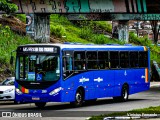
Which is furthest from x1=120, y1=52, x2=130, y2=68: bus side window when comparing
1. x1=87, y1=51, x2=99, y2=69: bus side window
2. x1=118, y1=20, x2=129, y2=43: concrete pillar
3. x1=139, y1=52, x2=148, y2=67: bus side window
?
x1=118, y1=20, x2=129, y2=43: concrete pillar

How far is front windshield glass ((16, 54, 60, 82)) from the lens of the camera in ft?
87.0

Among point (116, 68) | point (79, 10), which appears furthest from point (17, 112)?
point (79, 10)

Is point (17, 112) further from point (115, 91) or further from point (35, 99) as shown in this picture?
point (115, 91)

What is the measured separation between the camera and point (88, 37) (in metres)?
60.0

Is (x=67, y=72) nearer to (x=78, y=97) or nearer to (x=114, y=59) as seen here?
(x=78, y=97)

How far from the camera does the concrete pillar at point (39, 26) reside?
A: 46.4m

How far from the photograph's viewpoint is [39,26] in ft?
154

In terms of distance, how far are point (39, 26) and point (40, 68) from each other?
67.7ft

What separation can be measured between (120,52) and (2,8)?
6724mm

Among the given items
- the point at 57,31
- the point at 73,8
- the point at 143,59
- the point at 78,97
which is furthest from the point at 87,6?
the point at 78,97

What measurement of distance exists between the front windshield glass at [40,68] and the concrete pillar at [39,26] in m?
19.2

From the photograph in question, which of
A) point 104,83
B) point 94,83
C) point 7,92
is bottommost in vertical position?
point 7,92

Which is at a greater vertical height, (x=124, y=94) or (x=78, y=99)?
(x=78, y=99)

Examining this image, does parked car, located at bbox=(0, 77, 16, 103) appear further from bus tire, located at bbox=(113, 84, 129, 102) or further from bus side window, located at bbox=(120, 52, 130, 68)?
bus tire, located at bbox=(113, 84, 129, 102)
